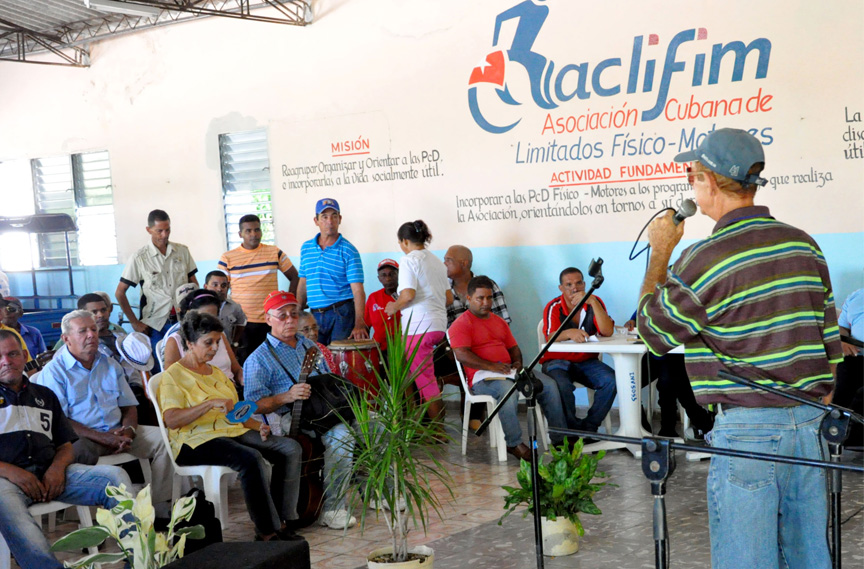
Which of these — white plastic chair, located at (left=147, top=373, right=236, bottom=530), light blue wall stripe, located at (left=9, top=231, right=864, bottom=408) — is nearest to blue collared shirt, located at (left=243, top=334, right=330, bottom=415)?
white plastic chair, located at (left=147, top=373, right=236, bottom=530)

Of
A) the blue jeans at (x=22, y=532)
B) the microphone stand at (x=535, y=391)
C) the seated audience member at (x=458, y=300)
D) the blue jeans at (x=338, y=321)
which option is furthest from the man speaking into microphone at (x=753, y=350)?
the blue jeans at (x=338, y=321)

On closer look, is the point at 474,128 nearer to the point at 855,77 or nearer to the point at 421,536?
the point at 855,77

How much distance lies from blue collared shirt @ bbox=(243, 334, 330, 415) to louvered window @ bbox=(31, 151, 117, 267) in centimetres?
574

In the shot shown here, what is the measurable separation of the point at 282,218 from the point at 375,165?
46.7 inches

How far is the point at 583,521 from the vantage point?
Answer: 14.6ft

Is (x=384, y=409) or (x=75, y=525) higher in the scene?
(x=384, y=409)

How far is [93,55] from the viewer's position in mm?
9703

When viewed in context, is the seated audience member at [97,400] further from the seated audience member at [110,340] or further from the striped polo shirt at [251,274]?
the striped polo shirt at [251,274]

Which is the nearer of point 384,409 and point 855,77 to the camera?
point 384,409

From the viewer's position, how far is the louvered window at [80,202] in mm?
9828

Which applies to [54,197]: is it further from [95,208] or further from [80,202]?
[95,208]

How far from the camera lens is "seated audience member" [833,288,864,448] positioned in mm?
5262

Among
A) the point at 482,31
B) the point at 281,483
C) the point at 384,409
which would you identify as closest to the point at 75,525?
the point at 281,483

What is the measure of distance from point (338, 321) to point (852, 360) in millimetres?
3577
